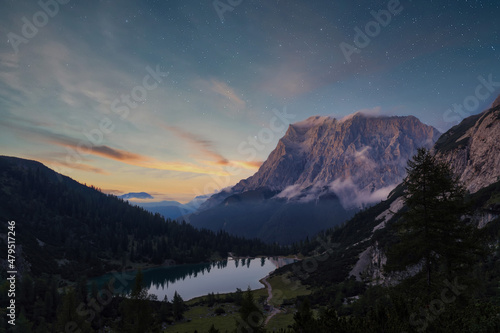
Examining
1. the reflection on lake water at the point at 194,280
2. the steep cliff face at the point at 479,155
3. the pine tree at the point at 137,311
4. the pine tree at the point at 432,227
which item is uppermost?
the steep cliff face at the point at 479,155

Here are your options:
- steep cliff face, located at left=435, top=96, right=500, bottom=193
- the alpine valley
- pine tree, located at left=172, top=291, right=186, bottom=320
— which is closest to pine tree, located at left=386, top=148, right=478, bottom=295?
the alpine valley

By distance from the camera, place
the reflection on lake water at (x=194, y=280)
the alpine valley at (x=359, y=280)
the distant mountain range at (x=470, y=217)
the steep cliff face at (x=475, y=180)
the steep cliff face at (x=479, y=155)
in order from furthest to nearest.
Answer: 1. the reflection on lake water at (x=194, y=280)
2. the steep cliff face at (x=479, y=155)
3. the distant mountain range at (x=470, y=217)
4. the steep cliff face at (x=475, y=180)
5. the alpine valley at (x=359, y=280)

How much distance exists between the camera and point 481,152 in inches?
5541

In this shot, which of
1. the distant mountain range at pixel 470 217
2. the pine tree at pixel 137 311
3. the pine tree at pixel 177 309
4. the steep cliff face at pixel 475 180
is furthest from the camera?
the pine tree at pixel 177 309

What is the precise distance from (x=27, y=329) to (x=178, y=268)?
496 feet

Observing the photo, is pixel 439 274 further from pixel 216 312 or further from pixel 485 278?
pixel 216 312

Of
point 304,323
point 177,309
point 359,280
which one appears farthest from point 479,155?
point 304,323

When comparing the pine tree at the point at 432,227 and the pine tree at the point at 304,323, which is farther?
the pine tree at the point at 432,227

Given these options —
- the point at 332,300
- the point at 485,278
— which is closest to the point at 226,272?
the point at 332,300

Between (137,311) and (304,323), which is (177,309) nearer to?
(137,311)

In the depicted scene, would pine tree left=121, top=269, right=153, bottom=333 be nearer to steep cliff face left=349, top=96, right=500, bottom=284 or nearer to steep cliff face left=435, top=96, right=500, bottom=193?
steep cliff face left=349, top=96, right=500, bottom=284

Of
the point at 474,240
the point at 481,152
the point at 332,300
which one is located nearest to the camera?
the point at 474,240

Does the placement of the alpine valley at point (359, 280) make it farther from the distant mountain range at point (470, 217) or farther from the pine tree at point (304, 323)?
the distant mountain range at point (470, 217)

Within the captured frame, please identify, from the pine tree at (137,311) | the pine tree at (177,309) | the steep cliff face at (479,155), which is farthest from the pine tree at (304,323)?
the steep cliff face at (479,155)
